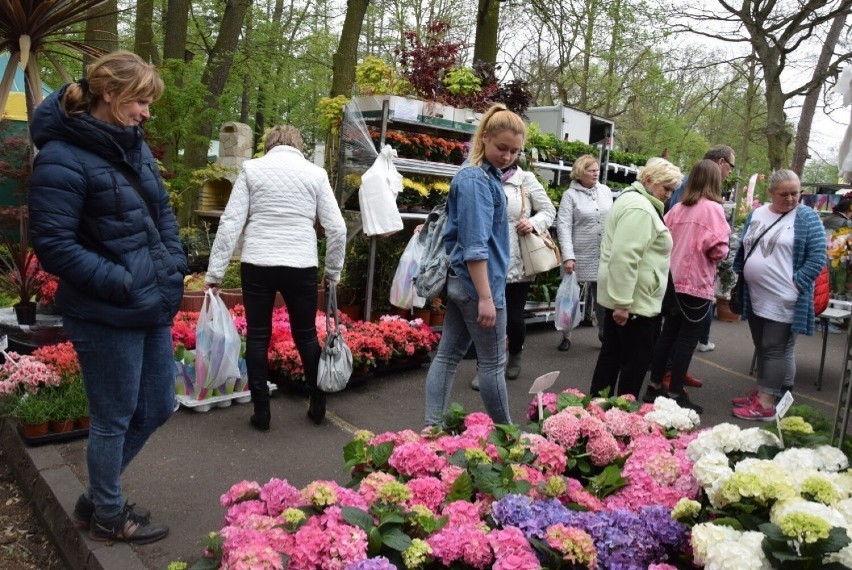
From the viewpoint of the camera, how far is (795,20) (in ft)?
42.3

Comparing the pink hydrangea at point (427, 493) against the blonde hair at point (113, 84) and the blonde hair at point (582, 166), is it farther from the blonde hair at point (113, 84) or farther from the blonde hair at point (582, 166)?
the blonde hair at point (582, 166)

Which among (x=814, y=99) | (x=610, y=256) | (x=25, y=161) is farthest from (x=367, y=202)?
(x=814, y=99)

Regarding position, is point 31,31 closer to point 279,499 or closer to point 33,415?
point 33,415

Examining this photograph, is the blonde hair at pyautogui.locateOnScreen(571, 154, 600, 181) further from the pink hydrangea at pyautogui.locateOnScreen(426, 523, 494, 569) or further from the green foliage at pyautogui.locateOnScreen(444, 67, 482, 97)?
the pink hydrangea at pyautogui.locateOnScreen(426, 523, 494, 569)

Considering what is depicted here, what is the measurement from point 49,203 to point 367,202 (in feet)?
11.8

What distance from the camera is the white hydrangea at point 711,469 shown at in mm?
1883

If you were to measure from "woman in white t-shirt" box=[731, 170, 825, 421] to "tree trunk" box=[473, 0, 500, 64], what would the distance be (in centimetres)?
606

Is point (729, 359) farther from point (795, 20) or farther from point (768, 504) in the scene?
point (795, 20)

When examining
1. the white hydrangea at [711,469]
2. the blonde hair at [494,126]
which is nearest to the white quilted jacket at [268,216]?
the blonde hair at [494,126]

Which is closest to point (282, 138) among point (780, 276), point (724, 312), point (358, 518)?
point (358, 518)

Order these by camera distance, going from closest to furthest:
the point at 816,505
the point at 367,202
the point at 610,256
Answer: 1. the point at 816,505
2. the point at 610,256
3. the point at 367,202

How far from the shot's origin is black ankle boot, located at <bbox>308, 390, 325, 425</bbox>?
427 centimetres

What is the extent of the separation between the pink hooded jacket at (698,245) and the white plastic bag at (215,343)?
121 inches

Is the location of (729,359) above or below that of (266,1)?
below
